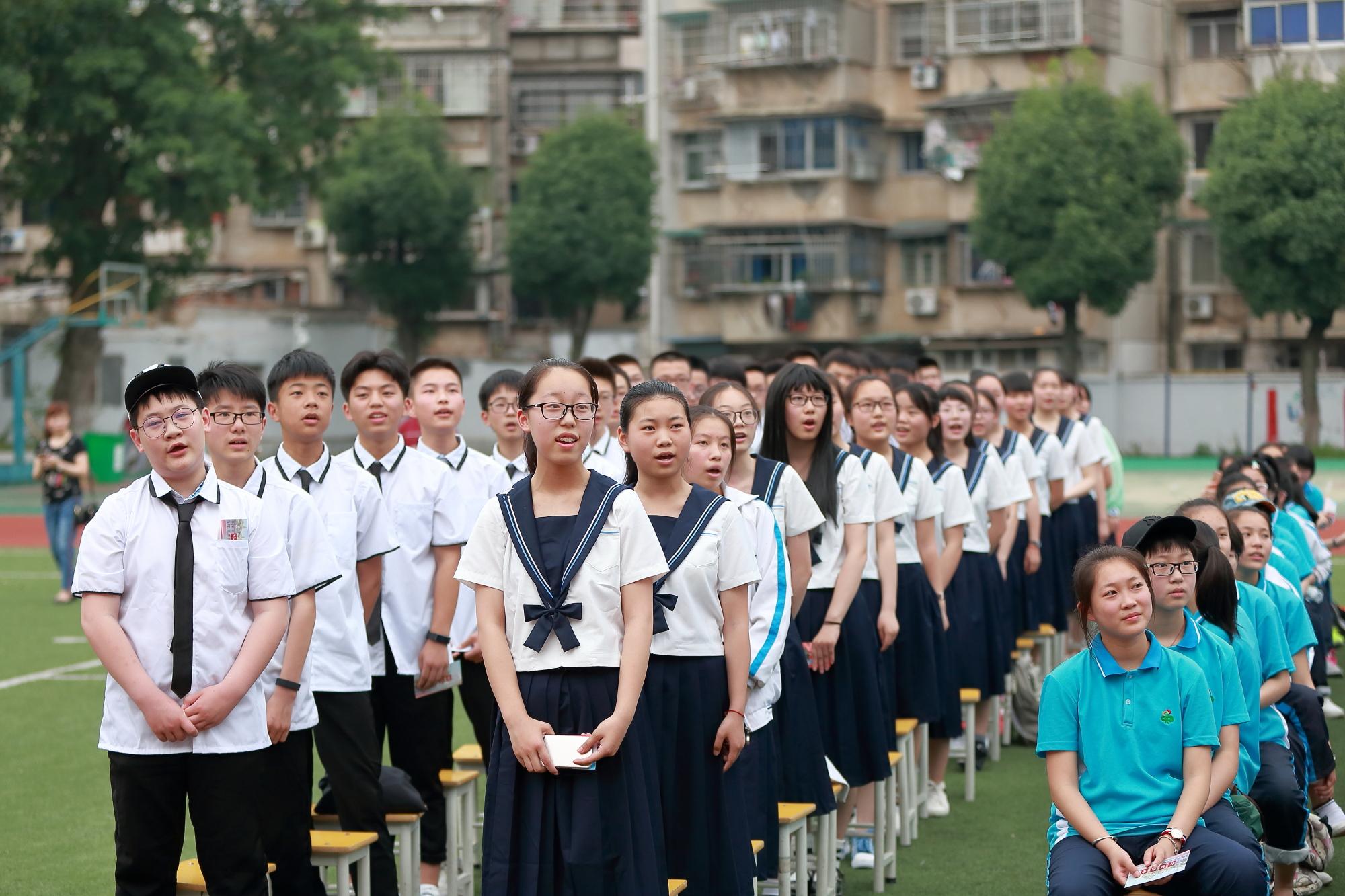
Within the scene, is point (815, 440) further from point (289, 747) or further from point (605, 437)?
point (289, 747)

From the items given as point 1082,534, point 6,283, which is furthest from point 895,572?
point 6,283

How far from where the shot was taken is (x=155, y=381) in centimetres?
450

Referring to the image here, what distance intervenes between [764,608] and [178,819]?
1.78 metres

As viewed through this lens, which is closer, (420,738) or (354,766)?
(354,766)

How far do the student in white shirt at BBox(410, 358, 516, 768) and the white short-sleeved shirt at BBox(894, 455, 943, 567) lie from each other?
5.64 ft

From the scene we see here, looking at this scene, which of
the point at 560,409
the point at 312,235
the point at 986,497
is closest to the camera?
the point at 560,409

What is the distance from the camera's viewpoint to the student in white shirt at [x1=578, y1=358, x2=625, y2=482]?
721 cm

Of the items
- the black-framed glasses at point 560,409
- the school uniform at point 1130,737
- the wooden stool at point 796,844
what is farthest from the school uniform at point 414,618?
the school uniform at point 1130,737

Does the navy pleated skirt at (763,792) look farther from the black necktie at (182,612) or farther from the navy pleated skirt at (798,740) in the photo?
the black necktie at (182,612)

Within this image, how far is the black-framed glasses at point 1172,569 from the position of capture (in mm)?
4805

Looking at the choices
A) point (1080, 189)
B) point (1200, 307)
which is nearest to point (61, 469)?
point (1080, 189)

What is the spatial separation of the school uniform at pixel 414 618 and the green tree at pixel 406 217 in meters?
31.7

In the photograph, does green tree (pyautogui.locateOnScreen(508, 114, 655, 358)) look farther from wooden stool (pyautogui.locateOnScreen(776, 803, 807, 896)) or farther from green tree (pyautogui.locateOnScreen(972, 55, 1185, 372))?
wooden stool (pyautogui.locateOnScreen(776, 803, 807, 896))

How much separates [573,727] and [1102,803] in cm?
143
